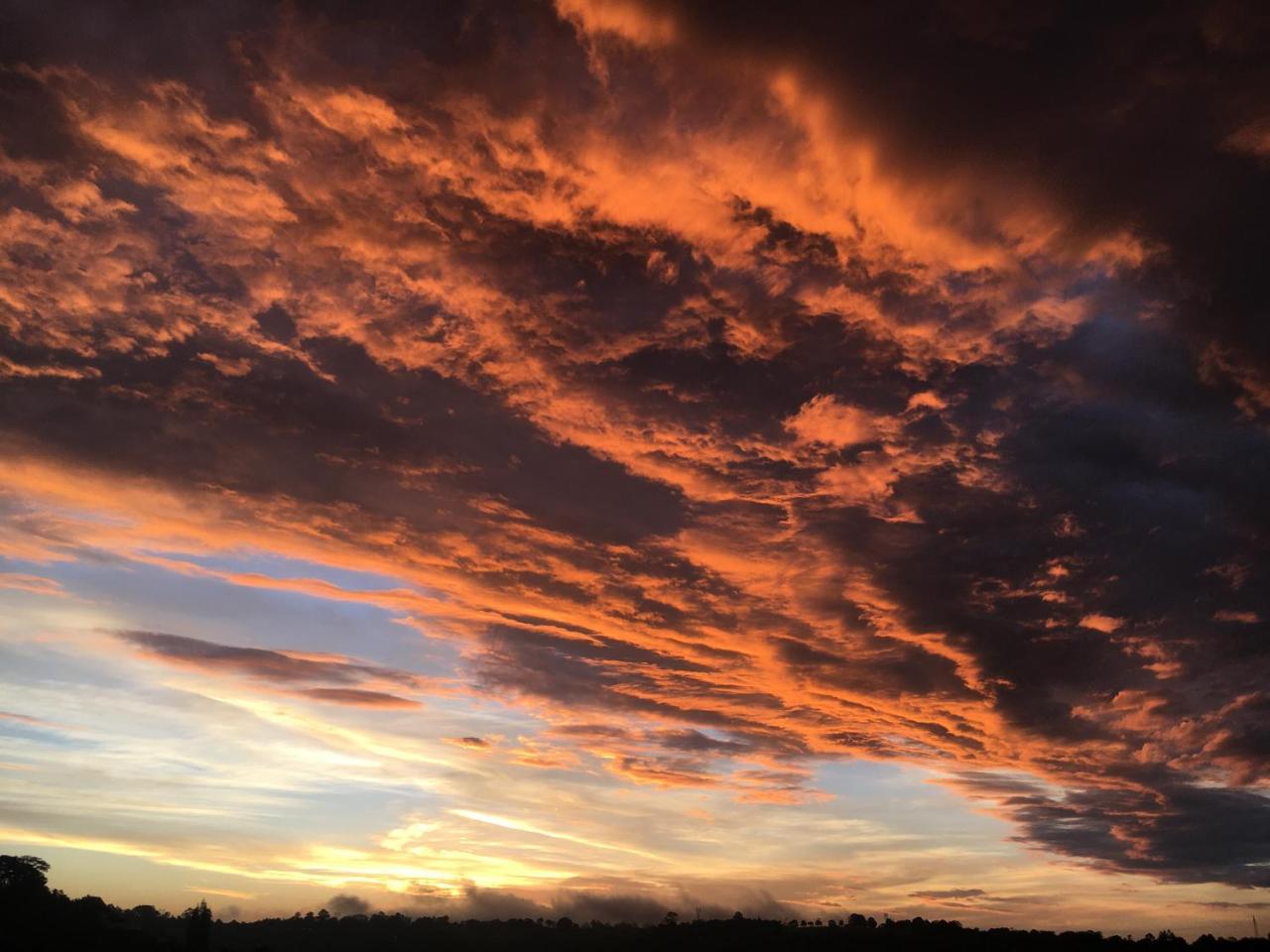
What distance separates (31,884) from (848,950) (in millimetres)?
168365

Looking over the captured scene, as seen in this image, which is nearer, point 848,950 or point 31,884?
point 31,884

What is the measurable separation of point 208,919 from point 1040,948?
544 feet

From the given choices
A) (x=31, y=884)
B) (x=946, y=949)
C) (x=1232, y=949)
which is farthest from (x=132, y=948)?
(x=1232, y=949)

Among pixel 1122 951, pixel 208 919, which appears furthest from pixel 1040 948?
pixel 208 919

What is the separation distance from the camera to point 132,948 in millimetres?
140500

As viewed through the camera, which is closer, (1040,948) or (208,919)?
(208,919)

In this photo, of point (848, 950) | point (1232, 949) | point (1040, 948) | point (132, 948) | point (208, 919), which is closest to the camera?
point (132, 948)

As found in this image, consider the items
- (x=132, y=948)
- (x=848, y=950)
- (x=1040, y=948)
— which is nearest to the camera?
(x=132, y=948)

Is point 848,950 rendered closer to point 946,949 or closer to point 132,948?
point 946,949

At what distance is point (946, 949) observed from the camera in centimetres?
19500

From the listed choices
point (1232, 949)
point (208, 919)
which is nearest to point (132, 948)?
point (208, 919)

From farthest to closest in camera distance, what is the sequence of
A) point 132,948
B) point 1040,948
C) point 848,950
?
point 848,950 < point 1040,948 < point 132,948

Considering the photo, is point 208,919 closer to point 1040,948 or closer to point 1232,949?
point 1040,948

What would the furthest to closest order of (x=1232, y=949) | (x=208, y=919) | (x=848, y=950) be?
(x=848, y=950) → (x=1232, y=949) → (x=208, y=919)
